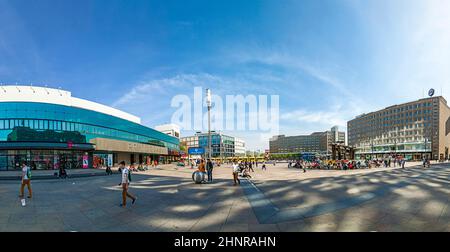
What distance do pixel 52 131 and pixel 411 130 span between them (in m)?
119

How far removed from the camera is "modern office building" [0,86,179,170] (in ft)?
116

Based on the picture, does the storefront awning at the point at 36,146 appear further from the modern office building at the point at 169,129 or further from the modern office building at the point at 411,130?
the modern office building at the point at 411,130

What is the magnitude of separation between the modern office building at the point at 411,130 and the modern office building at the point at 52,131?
96.8 metres

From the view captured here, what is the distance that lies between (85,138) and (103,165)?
8515 millimetres

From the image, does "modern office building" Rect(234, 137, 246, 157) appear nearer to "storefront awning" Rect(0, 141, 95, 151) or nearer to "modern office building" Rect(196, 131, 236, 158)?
"modern office building" Rect(196, 131, 236, 158)

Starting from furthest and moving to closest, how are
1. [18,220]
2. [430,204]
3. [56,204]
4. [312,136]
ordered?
1. [312,136]
2. [56,204]
3. [430,204]
4. [18,220]

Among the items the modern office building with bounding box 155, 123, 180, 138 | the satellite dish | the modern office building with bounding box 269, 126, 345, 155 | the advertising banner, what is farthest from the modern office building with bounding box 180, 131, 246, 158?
the satellite dish

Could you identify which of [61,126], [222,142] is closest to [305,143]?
[222,142]

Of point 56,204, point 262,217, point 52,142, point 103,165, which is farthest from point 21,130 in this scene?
point 262,217

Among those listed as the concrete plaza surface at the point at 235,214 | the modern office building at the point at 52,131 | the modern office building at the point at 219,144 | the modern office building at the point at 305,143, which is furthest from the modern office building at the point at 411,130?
the modern office building at the point at 52,131

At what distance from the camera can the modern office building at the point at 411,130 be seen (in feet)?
273

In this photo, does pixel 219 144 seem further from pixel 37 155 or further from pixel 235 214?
pixel 235 214

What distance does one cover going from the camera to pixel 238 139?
146 meters
